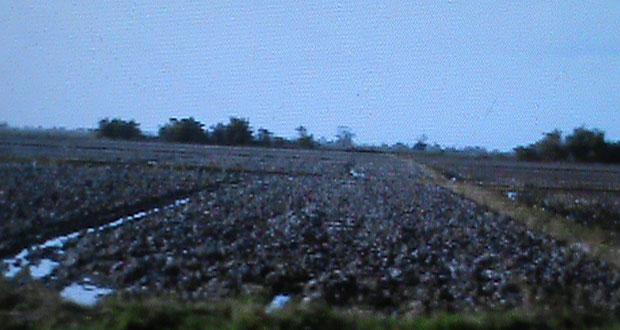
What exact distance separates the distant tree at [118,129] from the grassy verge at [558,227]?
54656 mm

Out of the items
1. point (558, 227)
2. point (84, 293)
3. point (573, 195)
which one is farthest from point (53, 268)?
point (573, 195)

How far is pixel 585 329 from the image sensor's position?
7.36 m

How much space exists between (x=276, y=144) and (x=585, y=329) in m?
79.6

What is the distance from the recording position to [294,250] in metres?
12.2

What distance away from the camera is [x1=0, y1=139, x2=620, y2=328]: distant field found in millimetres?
8992

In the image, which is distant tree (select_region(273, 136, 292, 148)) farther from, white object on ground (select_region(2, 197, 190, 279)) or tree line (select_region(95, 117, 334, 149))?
white object on ground (select_region(2, 197, 190, 279))

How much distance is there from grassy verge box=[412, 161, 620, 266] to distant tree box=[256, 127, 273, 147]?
5808cm

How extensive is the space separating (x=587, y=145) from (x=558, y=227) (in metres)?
57.9

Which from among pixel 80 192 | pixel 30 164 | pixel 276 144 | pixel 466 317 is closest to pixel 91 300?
pixel 466 317

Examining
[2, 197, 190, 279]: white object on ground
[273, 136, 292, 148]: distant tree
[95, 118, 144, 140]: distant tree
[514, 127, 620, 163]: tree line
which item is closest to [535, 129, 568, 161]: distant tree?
[514, 127, 620, 163]: tree line

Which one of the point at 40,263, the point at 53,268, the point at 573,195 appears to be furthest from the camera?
the point at 573,195

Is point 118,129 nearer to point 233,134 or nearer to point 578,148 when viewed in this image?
point 233,134

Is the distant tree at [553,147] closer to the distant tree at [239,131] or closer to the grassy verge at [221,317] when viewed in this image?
the distant tree at [239,131]

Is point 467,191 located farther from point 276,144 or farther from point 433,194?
point 276,144
